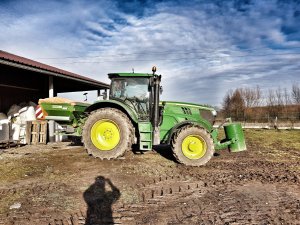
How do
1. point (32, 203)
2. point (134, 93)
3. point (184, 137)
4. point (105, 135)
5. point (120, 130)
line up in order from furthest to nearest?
point (134, 93) < point (105, 135) < point (120, 130) < point (184, 137) < point (32, 203)

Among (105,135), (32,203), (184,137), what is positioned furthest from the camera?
(105,135)

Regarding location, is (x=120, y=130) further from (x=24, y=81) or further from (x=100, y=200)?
(x=24, y=81)

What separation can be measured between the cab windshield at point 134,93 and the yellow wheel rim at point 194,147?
48.3 inches

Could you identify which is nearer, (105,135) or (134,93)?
(105,135)

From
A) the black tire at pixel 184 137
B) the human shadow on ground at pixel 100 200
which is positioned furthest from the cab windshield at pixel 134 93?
the human shadow on ground at pixel 100 200

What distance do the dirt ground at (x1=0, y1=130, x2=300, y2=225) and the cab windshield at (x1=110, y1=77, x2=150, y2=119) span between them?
4.58 ft

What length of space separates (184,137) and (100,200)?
8.90 ft

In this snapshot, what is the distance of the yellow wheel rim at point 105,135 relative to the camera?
618 cm

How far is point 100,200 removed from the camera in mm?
3785

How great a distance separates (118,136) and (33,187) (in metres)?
2.33

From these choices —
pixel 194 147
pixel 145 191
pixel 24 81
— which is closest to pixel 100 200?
pixel 145 191

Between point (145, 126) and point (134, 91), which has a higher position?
point (134, 91)

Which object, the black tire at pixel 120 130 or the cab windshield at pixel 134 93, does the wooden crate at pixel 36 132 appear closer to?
the black tire at pixel 120 130

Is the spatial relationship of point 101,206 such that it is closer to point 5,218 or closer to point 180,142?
point 5,218
